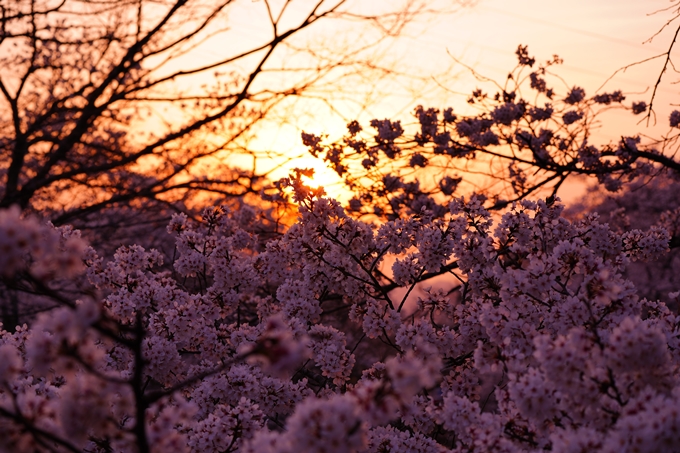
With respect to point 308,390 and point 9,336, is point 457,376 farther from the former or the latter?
point 9,336

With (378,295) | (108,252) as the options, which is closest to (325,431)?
(378,295)

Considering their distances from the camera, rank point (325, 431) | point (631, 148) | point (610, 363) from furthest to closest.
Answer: point (631, 148), point (610, 363), point (325, 431)

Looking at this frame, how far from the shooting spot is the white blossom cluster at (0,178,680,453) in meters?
2.48

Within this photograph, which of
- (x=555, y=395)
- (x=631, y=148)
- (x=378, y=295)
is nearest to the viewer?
(x=555, y=395)

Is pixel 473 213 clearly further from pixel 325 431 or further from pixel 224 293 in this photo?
pixel 325 431

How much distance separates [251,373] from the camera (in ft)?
18.6

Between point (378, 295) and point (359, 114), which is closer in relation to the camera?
point (378, 295)

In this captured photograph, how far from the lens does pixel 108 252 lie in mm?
16453

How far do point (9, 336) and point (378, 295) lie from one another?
11.3 feet

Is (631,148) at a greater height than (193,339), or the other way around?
(631,148)

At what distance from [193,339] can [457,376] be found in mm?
2515

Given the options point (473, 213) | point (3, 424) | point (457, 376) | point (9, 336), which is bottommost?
point (3, 424)

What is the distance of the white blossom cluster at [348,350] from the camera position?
2480mm

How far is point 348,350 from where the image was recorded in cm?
567
